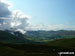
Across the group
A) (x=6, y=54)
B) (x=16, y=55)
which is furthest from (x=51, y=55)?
(x=6, y=54)

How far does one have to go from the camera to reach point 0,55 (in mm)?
117562

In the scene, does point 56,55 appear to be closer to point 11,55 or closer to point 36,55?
point 36,55

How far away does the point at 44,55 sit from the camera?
121 m

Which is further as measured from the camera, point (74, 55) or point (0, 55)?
point (74, 55)

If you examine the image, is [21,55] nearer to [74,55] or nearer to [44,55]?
[44,55]

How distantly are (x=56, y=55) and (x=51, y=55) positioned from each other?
4078 mm

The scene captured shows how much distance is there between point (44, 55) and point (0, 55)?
32.2 meters

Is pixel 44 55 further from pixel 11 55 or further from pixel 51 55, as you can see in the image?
pixel 11 55

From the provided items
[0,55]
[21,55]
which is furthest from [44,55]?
[0,55]

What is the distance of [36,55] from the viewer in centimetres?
11975

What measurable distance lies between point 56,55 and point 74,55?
1488cm

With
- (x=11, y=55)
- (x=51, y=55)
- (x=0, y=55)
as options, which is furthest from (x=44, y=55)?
(x=0, y=55)

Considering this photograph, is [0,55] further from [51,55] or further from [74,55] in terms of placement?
[74,55]

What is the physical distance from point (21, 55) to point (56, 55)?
2628 centimetres
